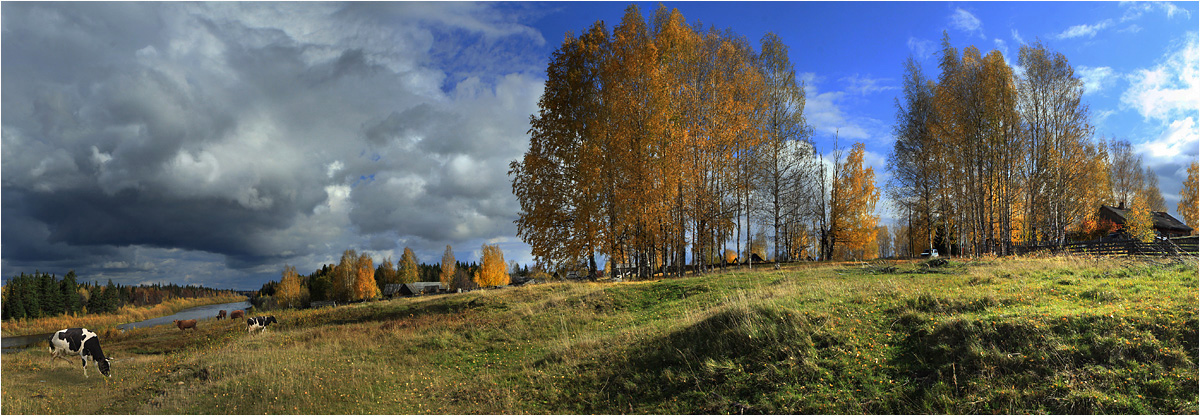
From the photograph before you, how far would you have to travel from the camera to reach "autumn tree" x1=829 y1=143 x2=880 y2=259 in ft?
119

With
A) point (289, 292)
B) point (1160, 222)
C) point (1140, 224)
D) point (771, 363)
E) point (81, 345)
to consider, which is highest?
point (1160, 222)

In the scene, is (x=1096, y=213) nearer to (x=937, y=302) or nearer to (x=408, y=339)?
(x=937, y=302)

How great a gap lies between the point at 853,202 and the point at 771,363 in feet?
105

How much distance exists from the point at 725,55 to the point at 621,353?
19.7 metres

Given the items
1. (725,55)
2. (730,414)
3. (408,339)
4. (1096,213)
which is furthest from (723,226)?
(1096,213)

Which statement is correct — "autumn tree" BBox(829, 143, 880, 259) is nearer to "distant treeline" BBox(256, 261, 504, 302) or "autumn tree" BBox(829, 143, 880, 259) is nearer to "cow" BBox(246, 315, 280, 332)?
"cow" BBox(246, 315, 280, 332)

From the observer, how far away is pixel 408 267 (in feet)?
291

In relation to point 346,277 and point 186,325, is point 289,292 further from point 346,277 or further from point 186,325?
point 186,325

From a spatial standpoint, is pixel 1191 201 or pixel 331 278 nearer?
pixel 1191 201

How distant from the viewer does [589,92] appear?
2464 cm

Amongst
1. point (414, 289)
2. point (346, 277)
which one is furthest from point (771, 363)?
point (346, 277)

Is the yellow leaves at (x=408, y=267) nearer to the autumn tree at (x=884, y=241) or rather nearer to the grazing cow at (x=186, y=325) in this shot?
the grazing cow at (x=186, y=325)

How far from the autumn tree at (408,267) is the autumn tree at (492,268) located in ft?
71.1

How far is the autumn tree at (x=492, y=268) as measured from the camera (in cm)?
6800
